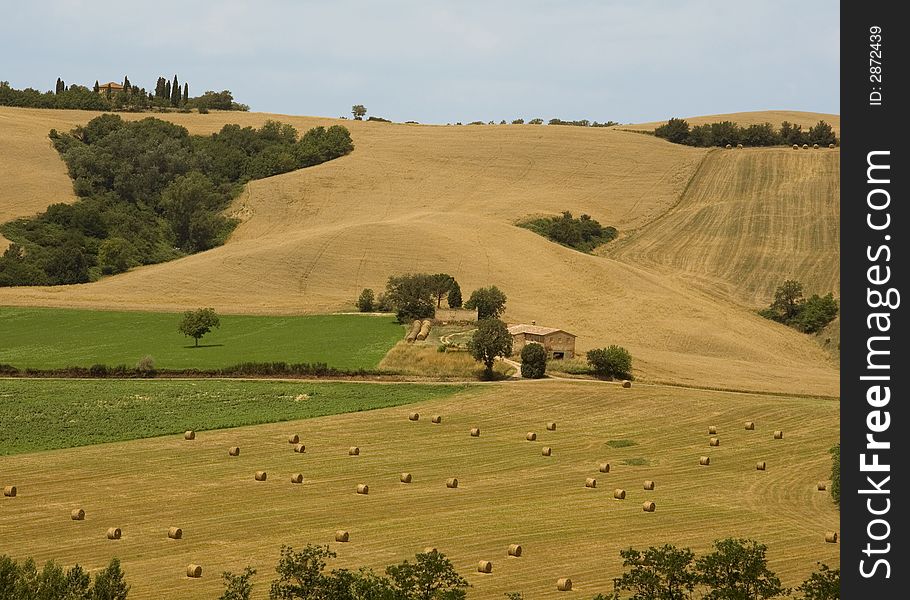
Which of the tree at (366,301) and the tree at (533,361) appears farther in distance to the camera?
the tree at (366,301)

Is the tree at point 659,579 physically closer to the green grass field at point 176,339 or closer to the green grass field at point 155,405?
the green grass field at point 155,405

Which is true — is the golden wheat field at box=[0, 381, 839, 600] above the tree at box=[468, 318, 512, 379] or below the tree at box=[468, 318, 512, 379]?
below

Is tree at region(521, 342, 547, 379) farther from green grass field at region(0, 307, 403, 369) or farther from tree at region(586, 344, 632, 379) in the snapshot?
green grass field at region(0, 307, 403, 369)

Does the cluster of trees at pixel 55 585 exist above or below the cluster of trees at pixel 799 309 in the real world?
below

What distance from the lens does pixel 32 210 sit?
144 metres

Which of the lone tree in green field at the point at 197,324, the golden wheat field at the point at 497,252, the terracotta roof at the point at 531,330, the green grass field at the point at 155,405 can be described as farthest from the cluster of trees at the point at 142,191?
the terracotta roof at the point at 531,330

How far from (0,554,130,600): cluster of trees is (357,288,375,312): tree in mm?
72805

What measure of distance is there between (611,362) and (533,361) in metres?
5.28

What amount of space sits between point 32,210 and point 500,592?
4583 inches

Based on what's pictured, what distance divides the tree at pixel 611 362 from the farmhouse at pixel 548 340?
352cm

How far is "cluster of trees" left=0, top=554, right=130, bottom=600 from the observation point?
30812 mm

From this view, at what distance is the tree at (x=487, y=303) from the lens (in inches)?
3814

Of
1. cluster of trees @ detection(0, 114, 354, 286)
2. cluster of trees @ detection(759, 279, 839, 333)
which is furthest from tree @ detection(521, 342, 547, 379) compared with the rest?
cluster of trees @ detection(0, 114, 354, 286)
